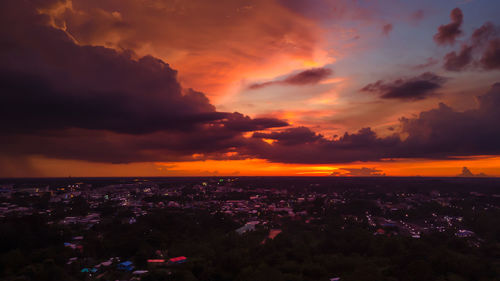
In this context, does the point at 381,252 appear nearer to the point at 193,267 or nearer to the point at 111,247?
the point at 193,267

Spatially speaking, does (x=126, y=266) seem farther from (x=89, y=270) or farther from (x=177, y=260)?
(x=177, y=260)

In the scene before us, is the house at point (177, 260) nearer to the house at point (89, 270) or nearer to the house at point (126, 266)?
the house at point (126, 266)

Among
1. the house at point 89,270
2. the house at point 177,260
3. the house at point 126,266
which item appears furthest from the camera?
the house at point 126,266

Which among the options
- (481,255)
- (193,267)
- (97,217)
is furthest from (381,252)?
(97,217)

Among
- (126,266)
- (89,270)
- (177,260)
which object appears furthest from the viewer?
(126,266)

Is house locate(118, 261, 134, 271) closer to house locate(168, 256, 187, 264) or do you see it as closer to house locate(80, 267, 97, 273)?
house locate(80, 267, 97, 273)

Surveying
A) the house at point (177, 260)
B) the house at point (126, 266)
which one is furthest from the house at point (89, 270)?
the house at point (177, 260)

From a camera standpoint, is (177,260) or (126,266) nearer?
(177,260)

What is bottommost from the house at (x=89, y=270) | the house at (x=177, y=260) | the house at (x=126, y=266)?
the house at (x=126, y=266)

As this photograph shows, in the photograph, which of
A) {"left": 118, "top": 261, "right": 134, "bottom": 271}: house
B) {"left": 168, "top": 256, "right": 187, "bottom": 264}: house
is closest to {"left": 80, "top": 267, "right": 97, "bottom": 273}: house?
{"left": 118, "top": 261, "right": 134, "bottom": 271}: house

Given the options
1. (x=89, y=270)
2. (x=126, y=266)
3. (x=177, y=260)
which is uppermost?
(x=177, y=260)

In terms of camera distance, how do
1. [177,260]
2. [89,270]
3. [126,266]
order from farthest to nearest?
[126,266], [177,260], [89,270]

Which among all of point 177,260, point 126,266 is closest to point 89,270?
point 126,266
